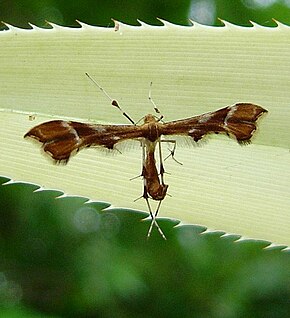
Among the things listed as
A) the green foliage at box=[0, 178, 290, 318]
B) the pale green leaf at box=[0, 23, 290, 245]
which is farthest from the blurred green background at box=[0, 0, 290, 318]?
the pale green leaf at box=[0, 23, 290, 245]

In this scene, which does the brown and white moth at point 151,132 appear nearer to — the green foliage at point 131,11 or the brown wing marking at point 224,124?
the brown wing marking at point 224,124

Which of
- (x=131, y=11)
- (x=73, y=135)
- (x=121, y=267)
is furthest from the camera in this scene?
(x=131, y=11)

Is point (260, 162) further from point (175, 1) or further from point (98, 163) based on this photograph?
point (175, 1)

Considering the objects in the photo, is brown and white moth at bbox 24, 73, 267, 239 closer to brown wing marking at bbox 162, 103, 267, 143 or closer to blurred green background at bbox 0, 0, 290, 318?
brown wing marking at bbox 162, 103, 267, 143

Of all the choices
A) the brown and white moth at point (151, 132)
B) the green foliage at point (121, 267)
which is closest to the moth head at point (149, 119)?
the brown and white moth at point (151, 132)

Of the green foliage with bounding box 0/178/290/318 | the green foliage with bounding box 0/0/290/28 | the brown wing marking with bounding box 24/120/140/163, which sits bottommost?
the green foliage with bounding box 0/178/290/318

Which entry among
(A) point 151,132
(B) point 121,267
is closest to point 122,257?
(B) point 121,267

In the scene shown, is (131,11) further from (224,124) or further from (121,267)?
(224,124)
